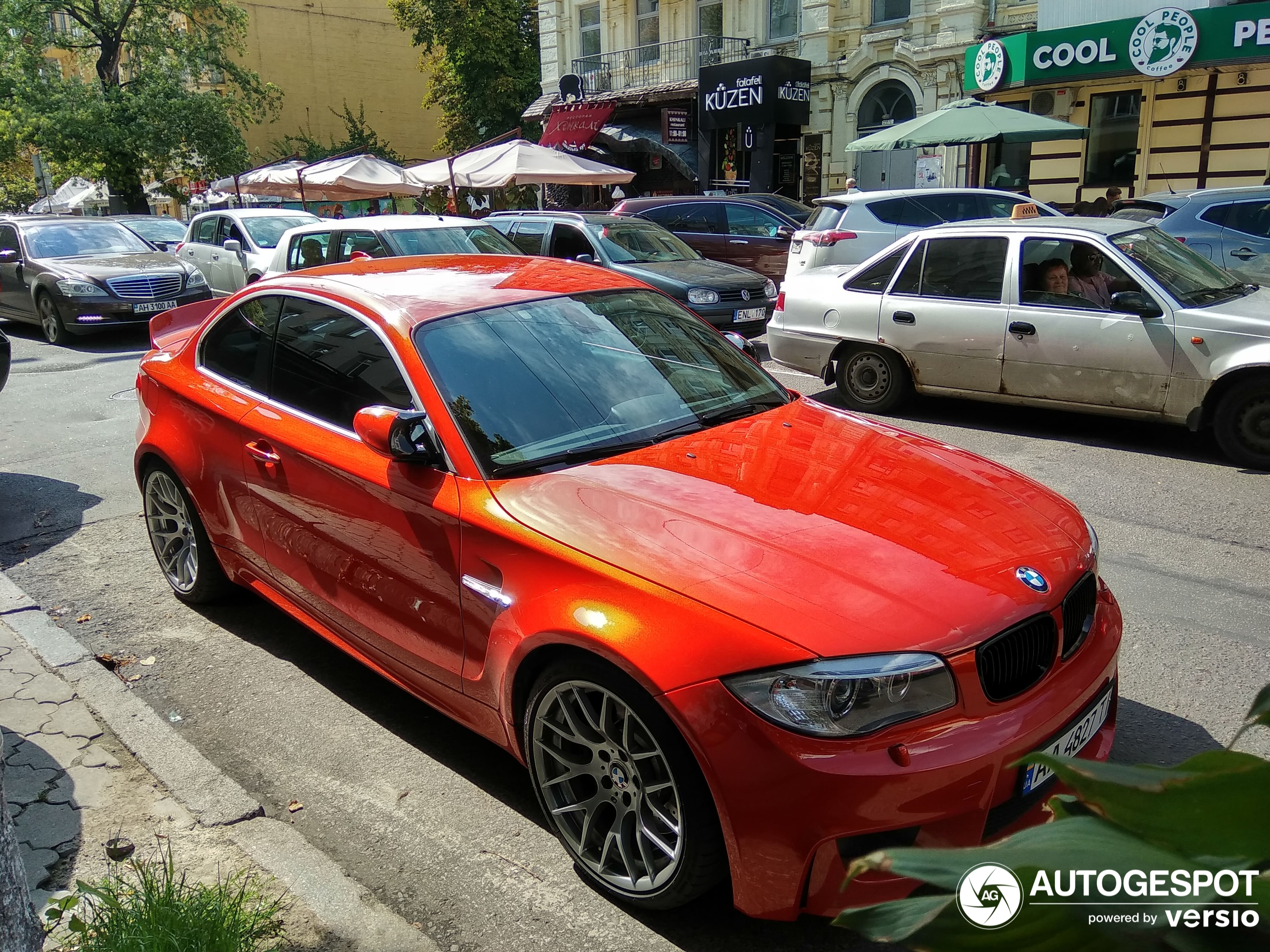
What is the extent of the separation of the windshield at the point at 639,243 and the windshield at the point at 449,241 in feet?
4.89

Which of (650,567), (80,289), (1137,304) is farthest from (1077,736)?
(80,289)

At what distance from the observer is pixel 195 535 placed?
16.0 ft

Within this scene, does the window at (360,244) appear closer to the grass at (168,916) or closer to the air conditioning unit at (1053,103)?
the grass at (168,916)

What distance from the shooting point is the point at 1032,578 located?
2.84m

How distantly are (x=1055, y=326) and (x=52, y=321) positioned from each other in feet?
43.4

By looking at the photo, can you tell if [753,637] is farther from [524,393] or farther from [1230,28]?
[1230,28]

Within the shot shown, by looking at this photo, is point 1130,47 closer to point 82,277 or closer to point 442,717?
point 82,277

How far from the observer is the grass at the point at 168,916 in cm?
252

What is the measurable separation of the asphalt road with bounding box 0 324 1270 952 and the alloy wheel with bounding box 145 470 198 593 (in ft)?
0.65

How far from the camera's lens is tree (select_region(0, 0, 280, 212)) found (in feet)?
95.2

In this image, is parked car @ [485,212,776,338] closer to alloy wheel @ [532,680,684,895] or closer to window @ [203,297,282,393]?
window @ [203,297,282,393]

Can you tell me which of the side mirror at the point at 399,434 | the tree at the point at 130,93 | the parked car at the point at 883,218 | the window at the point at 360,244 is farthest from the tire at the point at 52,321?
the tree at the point at 130,93

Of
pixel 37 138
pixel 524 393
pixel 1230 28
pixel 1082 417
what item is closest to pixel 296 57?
pixel 37 138

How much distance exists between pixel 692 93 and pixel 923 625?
86.2 feet
